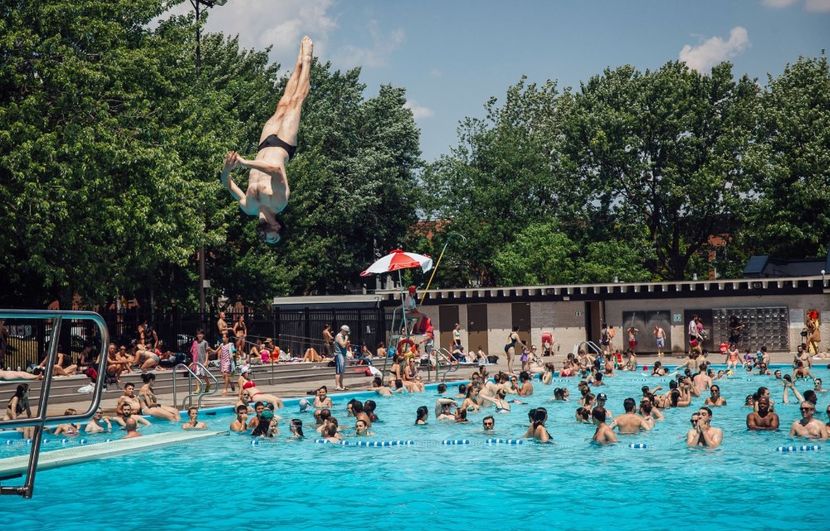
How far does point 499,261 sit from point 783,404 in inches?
1225

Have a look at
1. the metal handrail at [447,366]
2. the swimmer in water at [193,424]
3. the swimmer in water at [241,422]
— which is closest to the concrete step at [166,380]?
the metal handrail at [447,366]

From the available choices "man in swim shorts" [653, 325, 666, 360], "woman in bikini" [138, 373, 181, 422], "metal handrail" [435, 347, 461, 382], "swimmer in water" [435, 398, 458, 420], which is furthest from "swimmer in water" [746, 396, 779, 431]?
"man in swim shorts" [653, 325, 666, 360]

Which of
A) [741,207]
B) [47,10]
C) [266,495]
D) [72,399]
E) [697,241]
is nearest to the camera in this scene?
[266,495]

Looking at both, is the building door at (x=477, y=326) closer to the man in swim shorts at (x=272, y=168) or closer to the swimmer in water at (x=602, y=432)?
the swimmer in water at (x=602, y=432)

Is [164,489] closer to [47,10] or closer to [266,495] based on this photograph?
[266,495]

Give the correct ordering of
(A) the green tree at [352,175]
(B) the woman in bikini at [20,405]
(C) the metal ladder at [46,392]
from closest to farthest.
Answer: (C) the metal ladder at [46,392] → (B) the woman in bikini at [20,405] → (A) the green tree at [352,175]

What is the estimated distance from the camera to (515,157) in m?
58.9

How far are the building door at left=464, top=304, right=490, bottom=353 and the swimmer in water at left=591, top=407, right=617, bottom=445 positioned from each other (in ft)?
85.0

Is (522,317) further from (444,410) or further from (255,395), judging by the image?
(444,410)

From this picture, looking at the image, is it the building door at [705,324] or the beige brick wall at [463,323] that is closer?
the building door at [705,324]

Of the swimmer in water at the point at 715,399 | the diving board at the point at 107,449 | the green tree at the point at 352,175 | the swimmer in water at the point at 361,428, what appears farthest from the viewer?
the green tree at the point at 352,175

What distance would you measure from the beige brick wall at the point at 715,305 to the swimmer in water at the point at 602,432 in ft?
79.5

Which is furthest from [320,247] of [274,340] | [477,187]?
[477,187]

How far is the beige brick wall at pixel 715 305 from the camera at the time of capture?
40.6 metres
